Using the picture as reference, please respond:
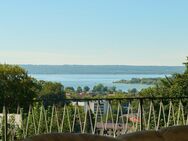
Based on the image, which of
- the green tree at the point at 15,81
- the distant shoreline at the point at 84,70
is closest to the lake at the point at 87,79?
the green tree at the point at 15,81

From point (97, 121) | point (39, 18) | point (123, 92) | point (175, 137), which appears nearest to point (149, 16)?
point (39, 18)

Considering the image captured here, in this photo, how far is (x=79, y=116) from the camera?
16.9 feet

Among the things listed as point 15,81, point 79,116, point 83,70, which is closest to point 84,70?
point 83,70

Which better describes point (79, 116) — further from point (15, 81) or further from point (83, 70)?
point (83, 70)

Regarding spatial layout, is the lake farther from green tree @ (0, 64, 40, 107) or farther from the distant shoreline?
the distant shoreline

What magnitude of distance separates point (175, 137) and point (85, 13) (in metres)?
14.8

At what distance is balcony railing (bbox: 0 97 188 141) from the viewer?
484 centimetres

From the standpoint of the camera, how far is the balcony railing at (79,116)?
4.84 metres

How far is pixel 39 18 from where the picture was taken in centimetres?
1623

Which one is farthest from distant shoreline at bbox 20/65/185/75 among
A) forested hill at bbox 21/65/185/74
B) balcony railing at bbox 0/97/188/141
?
balcony railing at bbox 0/97/188/141

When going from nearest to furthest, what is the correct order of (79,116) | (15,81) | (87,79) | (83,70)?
(79,116), (87,79), (15,81), (83,70)

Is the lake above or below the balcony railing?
above

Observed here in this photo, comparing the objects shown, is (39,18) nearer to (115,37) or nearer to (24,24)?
(24,24)

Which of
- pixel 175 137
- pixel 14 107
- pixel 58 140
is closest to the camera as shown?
pixel 58 140
